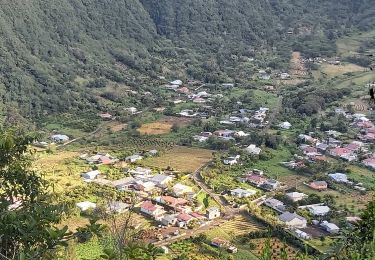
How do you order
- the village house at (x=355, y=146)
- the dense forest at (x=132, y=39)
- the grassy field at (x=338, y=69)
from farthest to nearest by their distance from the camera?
the grassy field at (x=338, y=69)
the dense forest at (x=132, y=39)
the village house at (x=355, y=146)

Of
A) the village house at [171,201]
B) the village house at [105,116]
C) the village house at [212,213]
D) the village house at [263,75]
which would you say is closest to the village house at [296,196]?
the village house at [212,213]

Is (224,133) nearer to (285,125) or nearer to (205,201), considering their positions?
(285,125)

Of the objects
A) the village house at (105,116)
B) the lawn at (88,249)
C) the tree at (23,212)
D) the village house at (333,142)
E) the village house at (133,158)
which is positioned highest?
the tree at (23,212)

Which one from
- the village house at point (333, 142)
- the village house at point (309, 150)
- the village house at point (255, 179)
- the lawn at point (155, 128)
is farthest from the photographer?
the lawn at point (155, 128)

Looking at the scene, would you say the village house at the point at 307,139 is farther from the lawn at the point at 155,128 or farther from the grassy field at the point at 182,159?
the lawn at the point at 155,128

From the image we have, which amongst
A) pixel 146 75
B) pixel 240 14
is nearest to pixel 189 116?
pixel 146 75

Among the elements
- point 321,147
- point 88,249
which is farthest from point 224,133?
point 88,249

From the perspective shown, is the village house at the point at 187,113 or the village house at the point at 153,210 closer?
the village house at the point at 153,210
